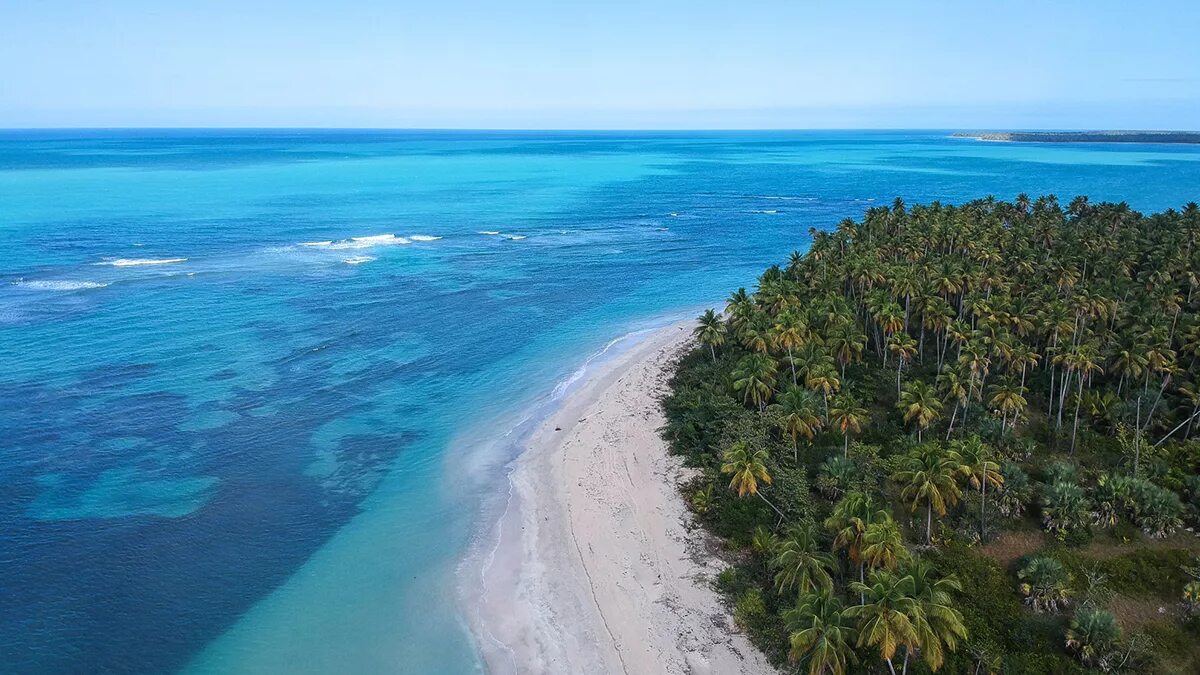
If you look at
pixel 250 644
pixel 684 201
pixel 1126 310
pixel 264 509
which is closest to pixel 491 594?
pixel 250 644

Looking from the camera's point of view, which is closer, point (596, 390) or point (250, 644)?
point (250, 644)

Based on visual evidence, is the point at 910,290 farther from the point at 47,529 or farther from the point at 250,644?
the point at 47,529

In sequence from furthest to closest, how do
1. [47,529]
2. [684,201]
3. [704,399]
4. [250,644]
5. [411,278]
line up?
1. [684,201]
2. [411,278]
3. [704,399]
4. [47,529]
5. [250,644]

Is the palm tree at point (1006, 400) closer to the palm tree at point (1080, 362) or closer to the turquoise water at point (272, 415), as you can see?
the palm tree at point (1080, 362)

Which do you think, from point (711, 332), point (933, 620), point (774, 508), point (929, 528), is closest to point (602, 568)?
point (774, 508)

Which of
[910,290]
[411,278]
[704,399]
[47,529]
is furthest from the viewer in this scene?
[411,278]

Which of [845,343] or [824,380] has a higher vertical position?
[845,343]

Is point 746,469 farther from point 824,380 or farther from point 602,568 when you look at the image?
point 824,380

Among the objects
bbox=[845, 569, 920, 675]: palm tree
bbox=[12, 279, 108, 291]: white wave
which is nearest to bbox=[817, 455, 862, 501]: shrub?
bbox=[845, 569, 920, 675]: palm tree
